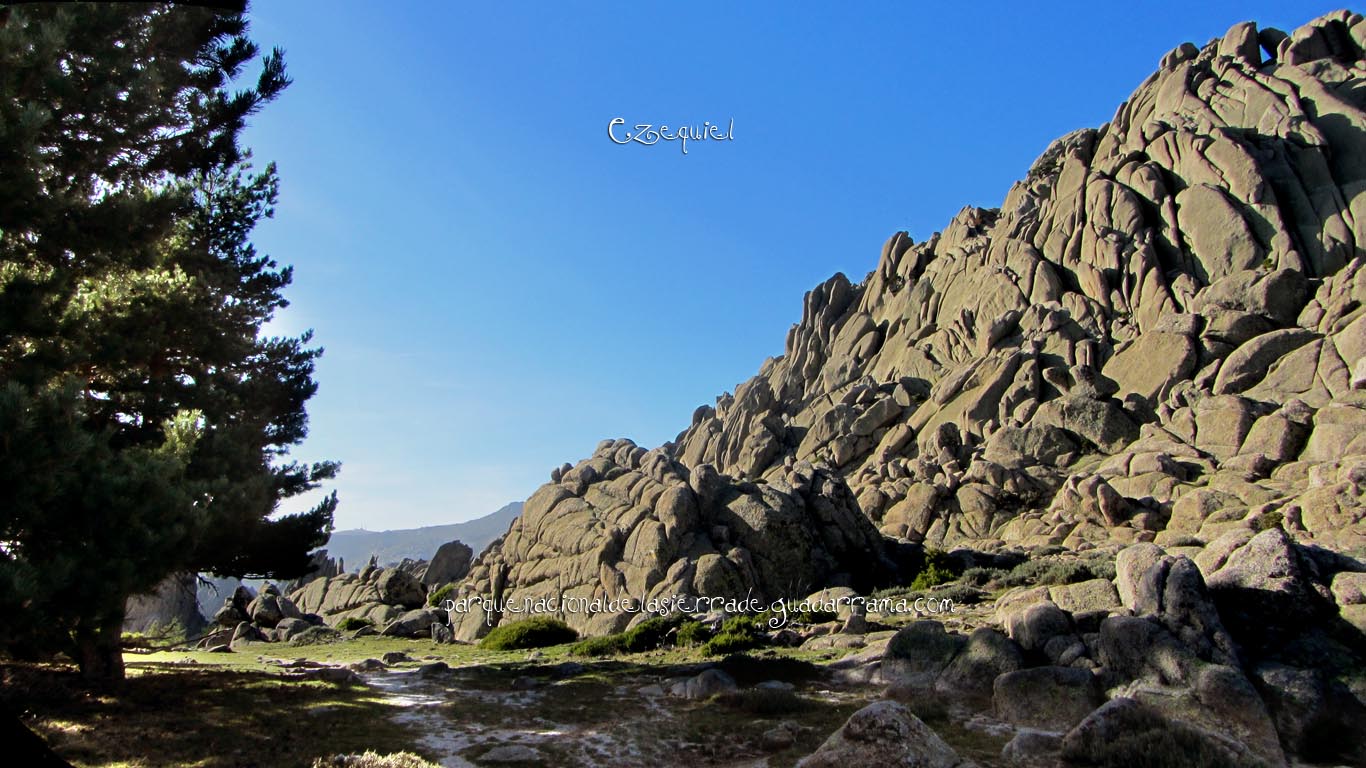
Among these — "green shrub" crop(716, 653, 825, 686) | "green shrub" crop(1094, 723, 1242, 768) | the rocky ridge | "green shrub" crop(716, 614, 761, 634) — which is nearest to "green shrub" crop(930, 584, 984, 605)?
the rocky ridge

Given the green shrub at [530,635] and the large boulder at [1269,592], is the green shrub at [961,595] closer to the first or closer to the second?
the large boulder at [1269,592]

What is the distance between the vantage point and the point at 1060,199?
8431 centimetres

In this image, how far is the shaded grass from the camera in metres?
11.6

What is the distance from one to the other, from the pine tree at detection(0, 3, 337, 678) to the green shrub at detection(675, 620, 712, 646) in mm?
11664

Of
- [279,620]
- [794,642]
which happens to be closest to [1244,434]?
[794,642]

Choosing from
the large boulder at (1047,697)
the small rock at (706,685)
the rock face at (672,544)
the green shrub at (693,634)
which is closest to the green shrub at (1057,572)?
the rock face at (672,544)

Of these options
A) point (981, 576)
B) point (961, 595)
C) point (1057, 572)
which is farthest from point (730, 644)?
point (981, 576)

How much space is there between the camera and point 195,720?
1405 centimetres

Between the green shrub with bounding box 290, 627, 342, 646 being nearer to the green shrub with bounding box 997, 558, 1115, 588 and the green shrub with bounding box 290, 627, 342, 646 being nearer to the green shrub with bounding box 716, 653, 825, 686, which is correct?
the green shrub with bounding box 716, 653, 825, 686

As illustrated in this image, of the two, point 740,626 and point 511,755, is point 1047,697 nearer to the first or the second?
point 511,755

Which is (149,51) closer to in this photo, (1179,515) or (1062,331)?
(1179,515)

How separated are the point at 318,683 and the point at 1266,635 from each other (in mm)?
21595

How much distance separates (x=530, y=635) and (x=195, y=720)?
1645cm

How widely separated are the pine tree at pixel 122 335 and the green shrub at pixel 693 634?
38.3ft
